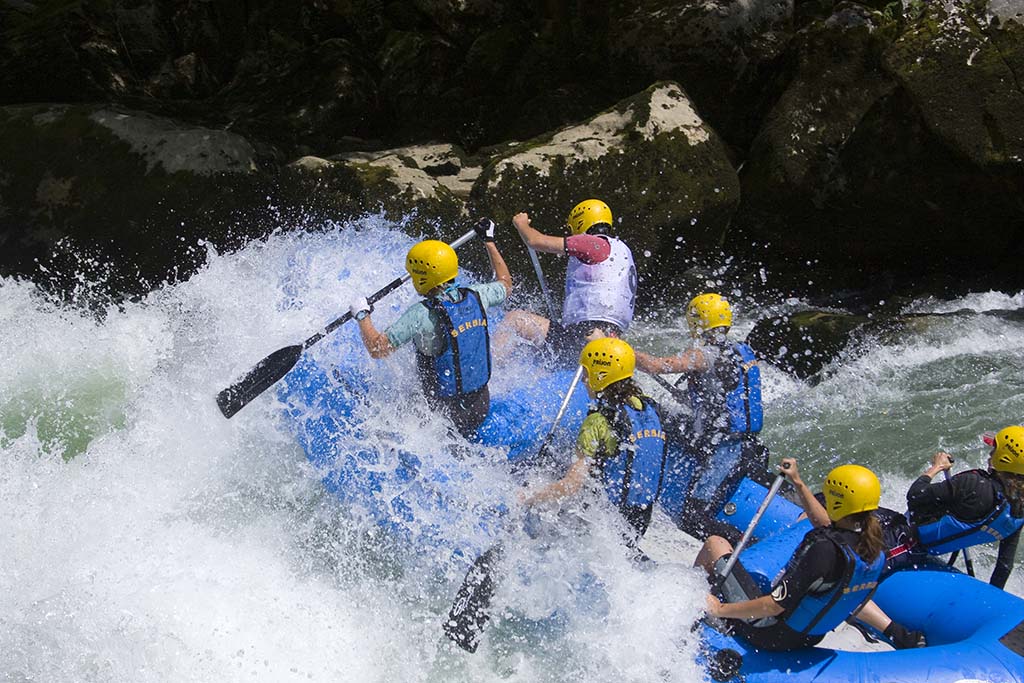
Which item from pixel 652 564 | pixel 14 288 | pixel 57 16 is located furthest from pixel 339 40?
pixel 652 564

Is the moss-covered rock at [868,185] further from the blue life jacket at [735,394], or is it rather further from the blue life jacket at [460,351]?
the blue life jacket at [460,351]

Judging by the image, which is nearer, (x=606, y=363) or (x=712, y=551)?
(x=606, y=363)

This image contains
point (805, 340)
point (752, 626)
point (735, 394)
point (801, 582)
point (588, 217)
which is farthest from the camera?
point (805, 340)

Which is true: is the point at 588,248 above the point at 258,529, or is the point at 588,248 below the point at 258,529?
above

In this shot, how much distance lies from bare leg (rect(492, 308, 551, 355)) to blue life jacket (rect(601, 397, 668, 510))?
168cm

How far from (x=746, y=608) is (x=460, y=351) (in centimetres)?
188

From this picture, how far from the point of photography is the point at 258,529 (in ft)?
16.3

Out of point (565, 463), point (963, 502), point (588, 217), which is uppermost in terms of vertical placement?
point (588, 217)

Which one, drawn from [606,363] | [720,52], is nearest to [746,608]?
[606,363]

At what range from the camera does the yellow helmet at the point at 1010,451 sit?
14.2 feet

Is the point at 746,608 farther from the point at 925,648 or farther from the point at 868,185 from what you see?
the point at 868,185

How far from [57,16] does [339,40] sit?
2736 millimetres

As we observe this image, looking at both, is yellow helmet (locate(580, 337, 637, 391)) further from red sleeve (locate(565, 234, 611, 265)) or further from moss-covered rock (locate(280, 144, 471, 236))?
moss-covered rock (locate(280, 144, 471, 236))

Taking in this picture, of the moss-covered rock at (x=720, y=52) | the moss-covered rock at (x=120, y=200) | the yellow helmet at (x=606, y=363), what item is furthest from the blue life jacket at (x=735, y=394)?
the moss-covered rock at (x=720, y=52)
